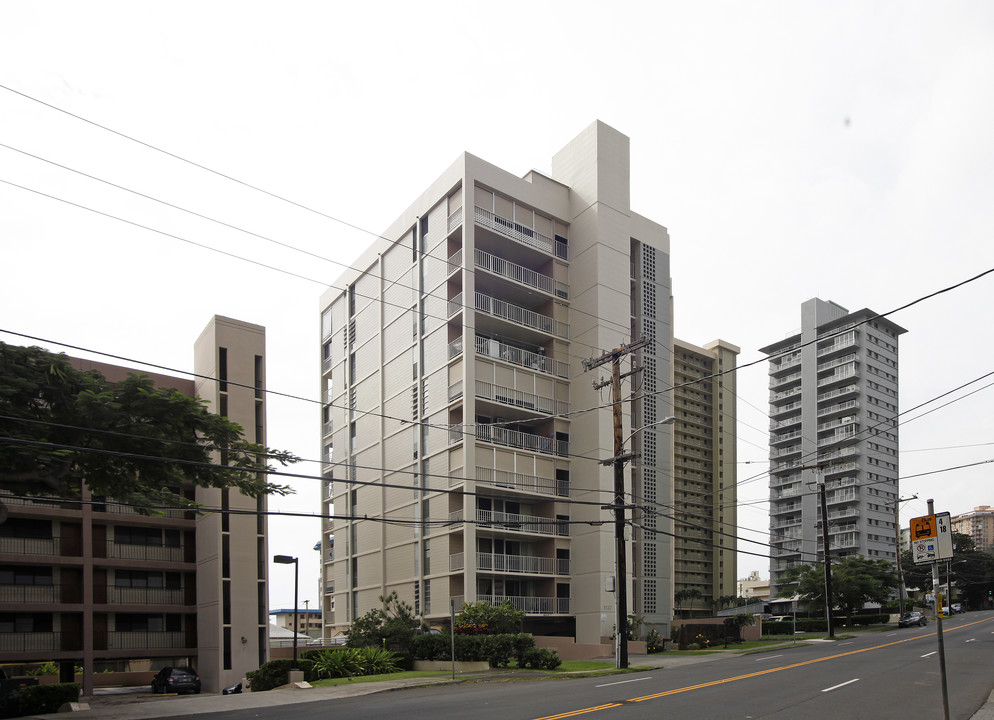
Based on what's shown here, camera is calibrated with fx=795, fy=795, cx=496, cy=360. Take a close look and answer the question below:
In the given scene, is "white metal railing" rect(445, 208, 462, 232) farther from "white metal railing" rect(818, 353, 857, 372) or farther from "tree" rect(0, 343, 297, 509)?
"white metal railing" rect(818, 353, 857, 372)

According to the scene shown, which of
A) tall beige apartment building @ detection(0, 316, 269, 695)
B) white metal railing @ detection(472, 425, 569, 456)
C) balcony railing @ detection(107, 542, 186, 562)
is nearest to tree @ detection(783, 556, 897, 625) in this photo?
white metal railing @ detection(472, 425, 569, 456)

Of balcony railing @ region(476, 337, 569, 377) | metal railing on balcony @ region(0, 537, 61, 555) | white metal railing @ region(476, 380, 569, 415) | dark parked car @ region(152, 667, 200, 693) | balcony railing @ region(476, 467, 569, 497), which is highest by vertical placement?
balcony railing @ region(476, 337, 569, 377)

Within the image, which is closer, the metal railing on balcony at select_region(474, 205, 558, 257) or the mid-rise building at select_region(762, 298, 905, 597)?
the metal railing on balcony at select_region(474, 205, 558, 257)

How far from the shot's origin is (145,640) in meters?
43.4

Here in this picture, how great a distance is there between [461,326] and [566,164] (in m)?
14.3

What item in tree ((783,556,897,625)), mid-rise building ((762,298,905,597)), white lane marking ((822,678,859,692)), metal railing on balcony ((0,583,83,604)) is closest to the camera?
white lane marking ((822,678,859,692))

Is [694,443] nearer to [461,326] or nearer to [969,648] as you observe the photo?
[461,326]

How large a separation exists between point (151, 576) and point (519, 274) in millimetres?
27367

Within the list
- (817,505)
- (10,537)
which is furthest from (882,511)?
(10,537)

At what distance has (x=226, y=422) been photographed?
2125 centimetres

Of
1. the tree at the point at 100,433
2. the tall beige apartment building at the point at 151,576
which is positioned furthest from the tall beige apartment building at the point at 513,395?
the tree at the point at 100,433

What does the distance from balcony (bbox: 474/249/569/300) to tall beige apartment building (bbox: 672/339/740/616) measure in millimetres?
38943

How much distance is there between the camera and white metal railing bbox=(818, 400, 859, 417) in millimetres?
108438

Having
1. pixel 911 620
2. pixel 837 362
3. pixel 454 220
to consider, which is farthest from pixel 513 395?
pixel 837 362
